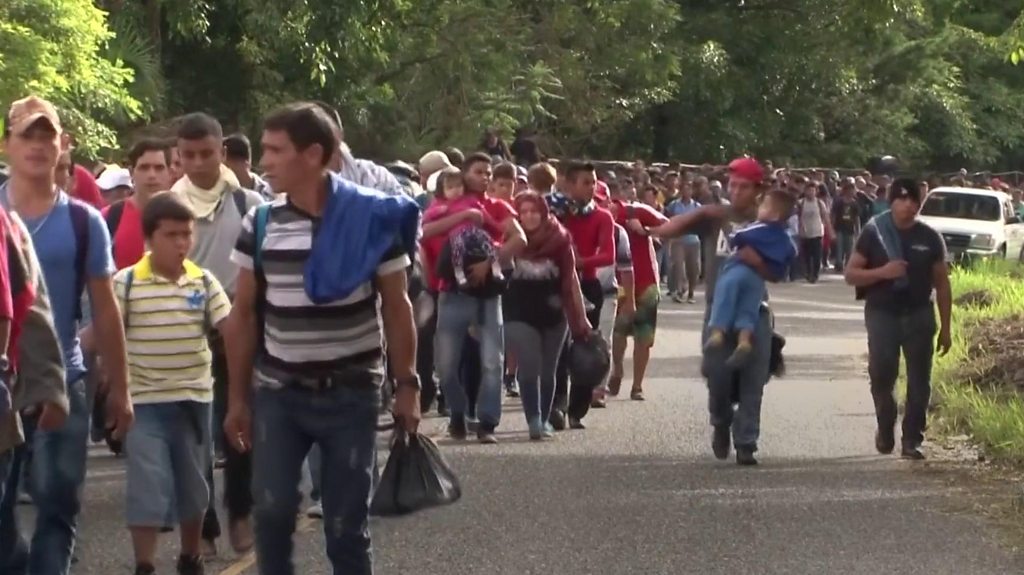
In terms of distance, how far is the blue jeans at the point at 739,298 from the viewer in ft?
39.5

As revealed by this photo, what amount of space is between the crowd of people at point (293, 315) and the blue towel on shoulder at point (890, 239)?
5cm

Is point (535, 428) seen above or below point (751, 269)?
below

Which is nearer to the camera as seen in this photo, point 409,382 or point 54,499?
point 409,382

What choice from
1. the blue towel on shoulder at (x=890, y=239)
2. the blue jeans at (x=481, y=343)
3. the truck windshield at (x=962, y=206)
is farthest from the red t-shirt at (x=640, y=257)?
the truck windshield at (x=962, y=206)

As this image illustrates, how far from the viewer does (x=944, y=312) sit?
12641 millimetres

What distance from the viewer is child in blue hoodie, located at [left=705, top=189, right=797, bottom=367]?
12.0 meters

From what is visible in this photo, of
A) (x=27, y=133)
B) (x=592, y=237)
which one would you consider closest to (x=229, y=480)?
(x=27, y=133)

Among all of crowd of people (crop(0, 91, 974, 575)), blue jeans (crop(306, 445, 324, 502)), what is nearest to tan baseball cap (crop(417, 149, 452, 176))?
crowd of people (crop(0, 91, 974, 575))

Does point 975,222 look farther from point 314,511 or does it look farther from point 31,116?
point 31,116

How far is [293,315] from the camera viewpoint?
247 inches

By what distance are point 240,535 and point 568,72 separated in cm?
2842

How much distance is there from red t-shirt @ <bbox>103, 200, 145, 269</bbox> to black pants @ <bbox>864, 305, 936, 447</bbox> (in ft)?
16.8

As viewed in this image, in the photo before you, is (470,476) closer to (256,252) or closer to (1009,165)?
(256,252)

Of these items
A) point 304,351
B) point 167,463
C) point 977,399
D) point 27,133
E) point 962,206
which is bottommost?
point 962,206
